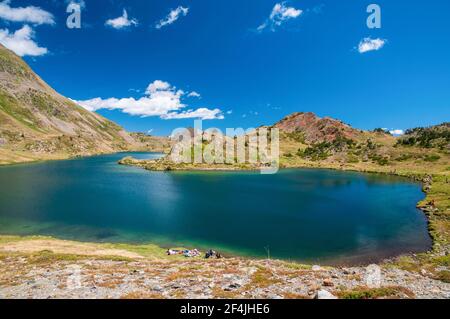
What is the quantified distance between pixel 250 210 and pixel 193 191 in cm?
3599

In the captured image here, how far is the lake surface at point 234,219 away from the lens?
49.2 m

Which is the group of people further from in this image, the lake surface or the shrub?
the shrub

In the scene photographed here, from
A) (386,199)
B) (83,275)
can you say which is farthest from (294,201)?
(83,275)

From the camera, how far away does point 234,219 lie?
6512cm

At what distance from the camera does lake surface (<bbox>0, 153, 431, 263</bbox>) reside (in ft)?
161

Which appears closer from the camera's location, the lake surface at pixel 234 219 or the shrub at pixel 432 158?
the lake surface at pixel 234 219

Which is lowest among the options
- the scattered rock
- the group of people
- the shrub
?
the group of people

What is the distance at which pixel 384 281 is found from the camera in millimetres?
26547

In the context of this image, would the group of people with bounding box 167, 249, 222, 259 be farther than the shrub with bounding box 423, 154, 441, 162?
No

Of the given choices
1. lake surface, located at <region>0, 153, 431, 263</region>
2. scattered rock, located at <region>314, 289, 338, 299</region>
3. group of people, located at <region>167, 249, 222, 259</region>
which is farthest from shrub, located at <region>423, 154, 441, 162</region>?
scattered rock, located at <region>314, 289, 338, 299</region>

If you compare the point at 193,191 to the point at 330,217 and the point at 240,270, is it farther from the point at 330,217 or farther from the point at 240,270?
the point at 240,270

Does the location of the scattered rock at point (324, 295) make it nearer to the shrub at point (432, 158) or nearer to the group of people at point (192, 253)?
Answer: the group of people at point (192, 253)

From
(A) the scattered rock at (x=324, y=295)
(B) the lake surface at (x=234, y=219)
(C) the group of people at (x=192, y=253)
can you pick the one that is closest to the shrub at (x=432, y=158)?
(B) the lake surface at (x=234, y=219)

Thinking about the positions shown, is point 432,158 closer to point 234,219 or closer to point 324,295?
point 234,219
